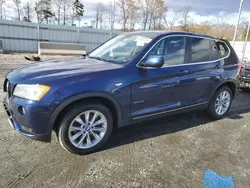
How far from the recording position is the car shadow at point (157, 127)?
3.47 metres

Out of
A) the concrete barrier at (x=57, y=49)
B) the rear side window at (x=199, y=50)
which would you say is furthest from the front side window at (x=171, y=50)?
the concrete barrier at (x=57, y=49)

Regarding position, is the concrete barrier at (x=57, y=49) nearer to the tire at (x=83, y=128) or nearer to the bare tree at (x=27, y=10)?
the tire at (x=83, y=128)

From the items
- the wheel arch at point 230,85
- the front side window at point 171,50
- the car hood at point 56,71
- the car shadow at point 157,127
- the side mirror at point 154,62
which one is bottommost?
the car shadow at point 157,127

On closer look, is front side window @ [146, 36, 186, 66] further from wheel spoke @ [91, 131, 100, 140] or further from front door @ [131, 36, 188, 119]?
wheel spoke @ [91, 131, 100, 140]

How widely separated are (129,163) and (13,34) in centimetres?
1703

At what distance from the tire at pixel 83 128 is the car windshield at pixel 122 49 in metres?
0.86

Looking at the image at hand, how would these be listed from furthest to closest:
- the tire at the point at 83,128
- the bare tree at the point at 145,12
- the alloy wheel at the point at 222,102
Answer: the bare tree at the point at 145,12 < the alloy wheel at the point at 222,102 < the tire at the point at 83,128

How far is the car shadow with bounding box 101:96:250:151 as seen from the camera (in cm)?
347

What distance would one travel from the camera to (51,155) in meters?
2.92

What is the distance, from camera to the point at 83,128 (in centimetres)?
293

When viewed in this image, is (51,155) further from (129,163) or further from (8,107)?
(129,163)

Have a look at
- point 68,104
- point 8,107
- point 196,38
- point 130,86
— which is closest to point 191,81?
point 196,38

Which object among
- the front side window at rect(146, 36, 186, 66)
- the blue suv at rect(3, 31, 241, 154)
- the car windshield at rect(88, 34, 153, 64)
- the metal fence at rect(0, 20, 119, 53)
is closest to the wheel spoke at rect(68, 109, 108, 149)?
the blue suv at rect(3, 31, 241, 154)

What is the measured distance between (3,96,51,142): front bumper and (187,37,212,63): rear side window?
261cm
